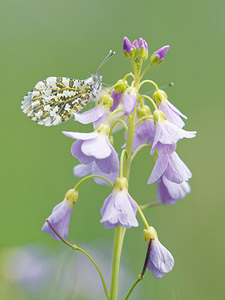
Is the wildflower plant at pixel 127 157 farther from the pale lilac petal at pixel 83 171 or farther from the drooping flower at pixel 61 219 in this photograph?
the pale lilac petal at pixel 83 171

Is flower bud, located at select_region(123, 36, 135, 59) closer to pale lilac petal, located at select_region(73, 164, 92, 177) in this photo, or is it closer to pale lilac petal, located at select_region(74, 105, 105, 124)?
pale lilac petal, located at select_region(74, 105, 105, 124)

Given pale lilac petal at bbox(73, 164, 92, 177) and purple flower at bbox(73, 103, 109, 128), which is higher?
purple flower at bbox(73, 103, 109, 128)

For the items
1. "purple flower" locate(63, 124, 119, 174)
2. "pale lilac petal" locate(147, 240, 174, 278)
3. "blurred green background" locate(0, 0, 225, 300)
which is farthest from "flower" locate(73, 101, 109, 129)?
"blurred green background" locate(0, 0, 225, 300)

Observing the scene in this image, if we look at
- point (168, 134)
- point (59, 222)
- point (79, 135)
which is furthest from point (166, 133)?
point (59, 222)

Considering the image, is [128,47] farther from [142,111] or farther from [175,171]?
[175,171]

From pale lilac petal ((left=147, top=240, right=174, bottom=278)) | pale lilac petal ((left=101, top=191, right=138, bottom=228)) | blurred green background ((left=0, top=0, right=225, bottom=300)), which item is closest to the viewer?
pale lilac petal ((left=101, top=191, right=138, bottom=228))
